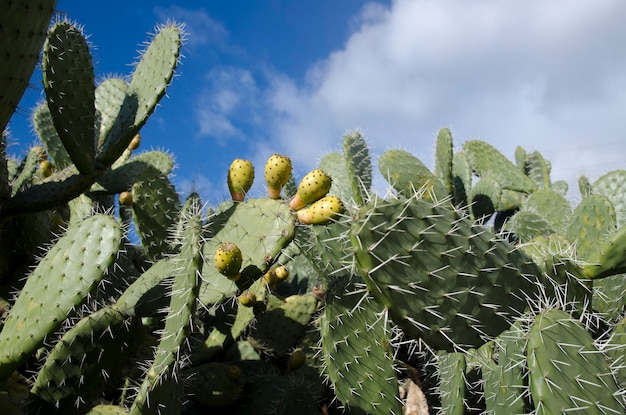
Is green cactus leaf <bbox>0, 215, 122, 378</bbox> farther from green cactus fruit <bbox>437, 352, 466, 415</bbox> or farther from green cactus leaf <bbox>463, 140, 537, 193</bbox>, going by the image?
green cactus leaf <bbox>463, 140, 537, 193</bbox>

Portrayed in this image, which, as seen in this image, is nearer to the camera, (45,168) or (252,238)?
(252,238)

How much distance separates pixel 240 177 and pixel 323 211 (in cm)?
44

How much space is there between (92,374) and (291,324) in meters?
1.04

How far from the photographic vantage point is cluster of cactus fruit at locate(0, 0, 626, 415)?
1.36 meters

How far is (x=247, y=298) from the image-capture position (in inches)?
91.3

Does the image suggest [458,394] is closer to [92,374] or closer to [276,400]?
[276,400]

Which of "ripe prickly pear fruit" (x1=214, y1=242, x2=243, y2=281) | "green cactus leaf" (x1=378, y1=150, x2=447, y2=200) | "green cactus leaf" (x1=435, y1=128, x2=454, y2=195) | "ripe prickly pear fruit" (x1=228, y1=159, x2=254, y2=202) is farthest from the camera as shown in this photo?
"green cactus leaf" (x1=435, y1=128, x2=454, y2=195)

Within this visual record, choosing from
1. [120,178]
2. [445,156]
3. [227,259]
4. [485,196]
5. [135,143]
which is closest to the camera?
[227,259]

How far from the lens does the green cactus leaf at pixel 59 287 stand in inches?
65.0

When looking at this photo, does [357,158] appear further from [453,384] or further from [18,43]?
[18,43]

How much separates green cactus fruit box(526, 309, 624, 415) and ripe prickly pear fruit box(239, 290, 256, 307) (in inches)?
50.2

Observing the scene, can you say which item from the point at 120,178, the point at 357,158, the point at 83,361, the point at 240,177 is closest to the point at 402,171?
the point at 357,158

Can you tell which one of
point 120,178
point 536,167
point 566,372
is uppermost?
point 536,167

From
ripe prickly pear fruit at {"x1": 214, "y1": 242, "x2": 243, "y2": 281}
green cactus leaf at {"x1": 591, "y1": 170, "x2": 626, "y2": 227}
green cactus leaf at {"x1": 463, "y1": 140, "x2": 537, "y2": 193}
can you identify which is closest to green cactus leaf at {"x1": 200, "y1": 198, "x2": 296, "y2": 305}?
ripe prickly pear fruit at {"x1": 214, "y1": 242, "x2": 243, "y2": 281}
